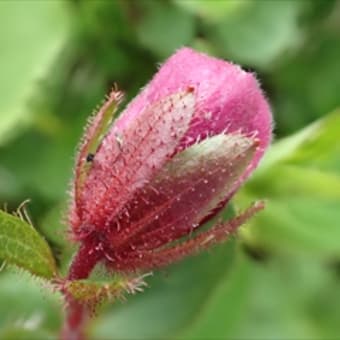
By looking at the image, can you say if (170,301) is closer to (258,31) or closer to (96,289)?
(258,31)

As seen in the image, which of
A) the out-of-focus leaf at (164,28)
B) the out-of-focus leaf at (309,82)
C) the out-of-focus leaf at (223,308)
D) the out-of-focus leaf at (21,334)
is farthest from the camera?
the out-of-focus leaf at (309,82)

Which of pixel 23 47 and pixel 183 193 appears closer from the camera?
pixel 183 193

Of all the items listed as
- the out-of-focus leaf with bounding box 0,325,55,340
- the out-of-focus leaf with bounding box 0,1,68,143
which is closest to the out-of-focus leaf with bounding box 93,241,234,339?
the out-of-focus leaf with bounding box 0,325,55,340

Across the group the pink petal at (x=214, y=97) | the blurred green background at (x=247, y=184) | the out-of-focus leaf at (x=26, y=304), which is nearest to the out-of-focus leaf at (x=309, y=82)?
the blurred green background at (x=247, y=184)

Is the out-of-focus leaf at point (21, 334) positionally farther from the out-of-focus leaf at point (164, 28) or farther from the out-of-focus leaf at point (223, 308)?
the out-of-focus leaf at point (164, 28)

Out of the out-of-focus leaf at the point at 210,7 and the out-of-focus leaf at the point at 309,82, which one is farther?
the out-of-focus leaf at the point at 309,82

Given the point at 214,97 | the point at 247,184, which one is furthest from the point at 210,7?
the point at 214,97
